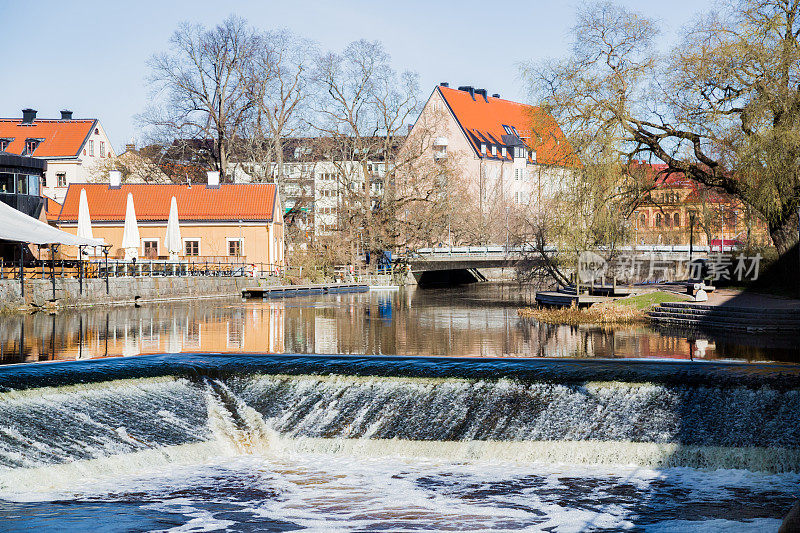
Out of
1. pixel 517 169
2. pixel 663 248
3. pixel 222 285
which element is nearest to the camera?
pixel 222 285

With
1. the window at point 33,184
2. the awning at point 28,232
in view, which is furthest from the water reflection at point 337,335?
the window at point 33,184

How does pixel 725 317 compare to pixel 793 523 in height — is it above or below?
above

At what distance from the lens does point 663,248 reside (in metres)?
51.8

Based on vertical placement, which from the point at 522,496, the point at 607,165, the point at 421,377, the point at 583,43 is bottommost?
the point at 522,496

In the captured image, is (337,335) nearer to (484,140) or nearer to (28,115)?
(28,115)

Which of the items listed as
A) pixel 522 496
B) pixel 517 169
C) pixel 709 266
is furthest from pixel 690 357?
pixel 517 169

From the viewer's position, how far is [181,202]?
54.1 m

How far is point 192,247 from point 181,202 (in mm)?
3014

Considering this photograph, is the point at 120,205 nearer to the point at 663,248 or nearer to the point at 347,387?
the point at 663,248

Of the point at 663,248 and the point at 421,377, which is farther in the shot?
the point at 663,248

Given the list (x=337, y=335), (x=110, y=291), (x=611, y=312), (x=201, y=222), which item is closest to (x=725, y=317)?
(x=611, y=312)

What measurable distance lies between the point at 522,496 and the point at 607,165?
2104 centimetres

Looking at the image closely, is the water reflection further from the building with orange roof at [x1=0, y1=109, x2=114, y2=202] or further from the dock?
the building with orange roof at [x1=0, y1=109, x2=114, y2=202]

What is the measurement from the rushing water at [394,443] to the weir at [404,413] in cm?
4
